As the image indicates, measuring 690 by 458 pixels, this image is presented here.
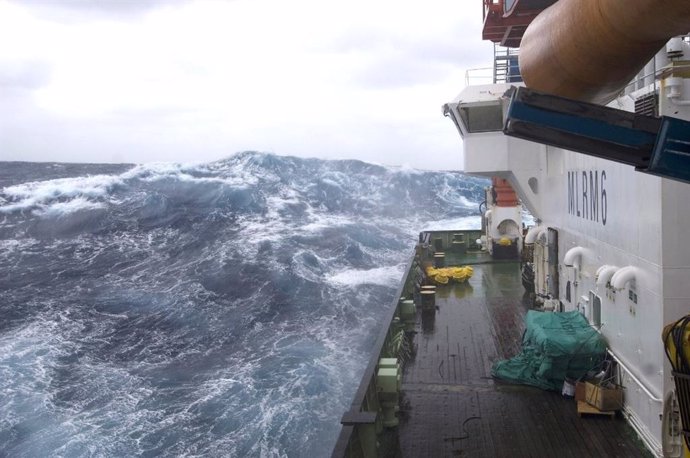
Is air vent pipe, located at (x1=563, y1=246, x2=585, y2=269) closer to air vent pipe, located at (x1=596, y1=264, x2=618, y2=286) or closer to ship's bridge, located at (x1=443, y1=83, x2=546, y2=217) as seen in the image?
air vent pipe, located at (x1=596, y1=264, x2=618, y2=286)

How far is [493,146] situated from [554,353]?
5.89 meters

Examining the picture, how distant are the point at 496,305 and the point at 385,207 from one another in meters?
40.7

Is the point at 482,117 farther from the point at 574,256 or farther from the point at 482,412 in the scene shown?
the point at 482,412

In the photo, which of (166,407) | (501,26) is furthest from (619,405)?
(166,407)

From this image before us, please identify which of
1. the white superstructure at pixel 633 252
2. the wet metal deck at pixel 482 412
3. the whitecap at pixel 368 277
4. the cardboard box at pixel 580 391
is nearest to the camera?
the white superstructure at pixel 633 252

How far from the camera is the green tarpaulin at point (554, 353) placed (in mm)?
7176

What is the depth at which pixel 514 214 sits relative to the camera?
19.9 m

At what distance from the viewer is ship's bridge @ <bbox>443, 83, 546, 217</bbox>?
11383 millimetres

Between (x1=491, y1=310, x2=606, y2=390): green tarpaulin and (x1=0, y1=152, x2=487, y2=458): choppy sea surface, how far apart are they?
17.3 feet

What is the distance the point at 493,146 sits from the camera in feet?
39.8

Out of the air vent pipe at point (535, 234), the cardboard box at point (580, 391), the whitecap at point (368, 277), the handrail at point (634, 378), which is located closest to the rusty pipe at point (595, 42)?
the handrail at point (634, 378)

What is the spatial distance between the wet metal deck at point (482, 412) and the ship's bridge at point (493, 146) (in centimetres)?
304

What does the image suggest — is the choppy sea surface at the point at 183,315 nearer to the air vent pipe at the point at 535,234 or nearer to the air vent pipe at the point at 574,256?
the air vent pipe at the point at 535,234

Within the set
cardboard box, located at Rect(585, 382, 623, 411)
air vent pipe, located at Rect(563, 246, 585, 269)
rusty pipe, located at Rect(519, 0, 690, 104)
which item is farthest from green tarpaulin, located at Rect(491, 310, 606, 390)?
rusty pipe, located at Rect(519, 0, 690, 104)
